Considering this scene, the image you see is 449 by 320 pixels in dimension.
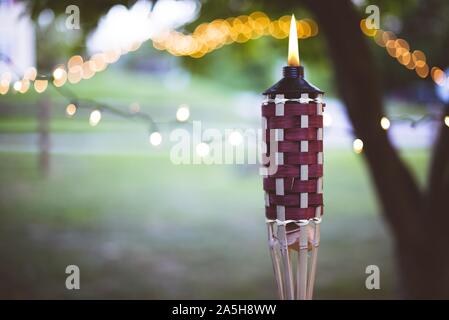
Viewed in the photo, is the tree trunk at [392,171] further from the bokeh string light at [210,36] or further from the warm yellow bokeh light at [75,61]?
the warm yellow bokeh light at [75,61]

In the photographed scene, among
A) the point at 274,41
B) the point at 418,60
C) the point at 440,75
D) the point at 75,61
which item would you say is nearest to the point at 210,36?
the point at 274,41

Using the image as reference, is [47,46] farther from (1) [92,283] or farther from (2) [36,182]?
(1) [92,283]

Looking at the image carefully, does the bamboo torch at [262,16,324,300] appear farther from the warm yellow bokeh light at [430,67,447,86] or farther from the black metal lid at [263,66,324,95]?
the warm yellow bokeh light at [430,67,447,86]

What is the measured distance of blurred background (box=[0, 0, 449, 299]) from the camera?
218 centimetres

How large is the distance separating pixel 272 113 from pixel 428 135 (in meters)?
3.71

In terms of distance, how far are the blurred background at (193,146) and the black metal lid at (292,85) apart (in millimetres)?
709

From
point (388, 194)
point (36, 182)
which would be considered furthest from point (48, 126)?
point (388, 194)

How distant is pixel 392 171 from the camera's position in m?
2.15

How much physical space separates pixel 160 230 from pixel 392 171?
2236 millimetres

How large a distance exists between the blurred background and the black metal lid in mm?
709

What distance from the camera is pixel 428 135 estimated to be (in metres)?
4.51

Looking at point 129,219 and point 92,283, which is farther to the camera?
point 129,219

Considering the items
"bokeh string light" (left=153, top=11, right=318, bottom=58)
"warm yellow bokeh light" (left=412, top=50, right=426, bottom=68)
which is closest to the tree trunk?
"warm yellow bokeh light" (left=412, top=50, right=426, bottom=68)

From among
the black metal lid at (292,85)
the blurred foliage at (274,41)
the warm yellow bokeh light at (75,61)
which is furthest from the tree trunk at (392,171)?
the warm yellow bokeh light at (75,61)
